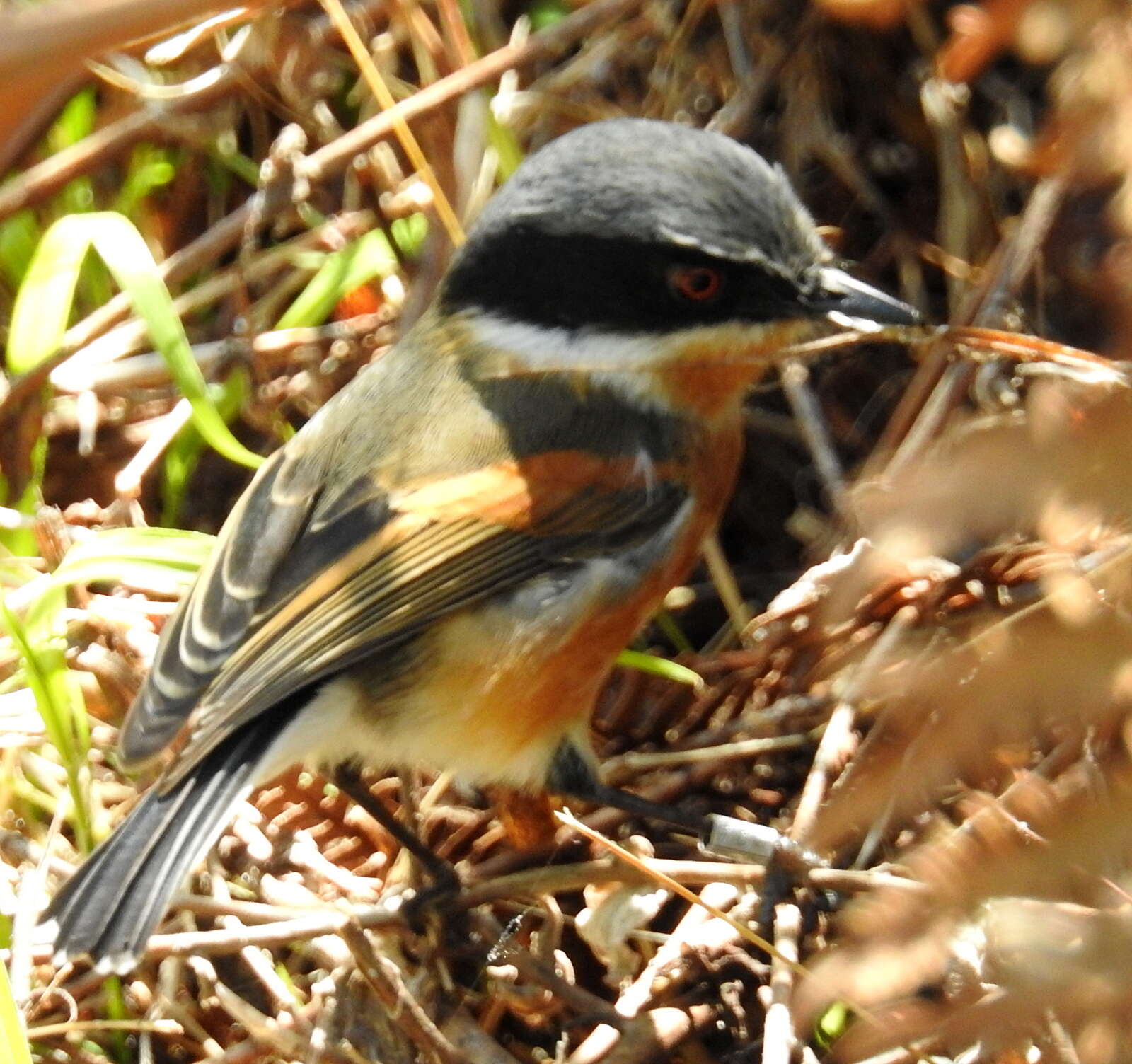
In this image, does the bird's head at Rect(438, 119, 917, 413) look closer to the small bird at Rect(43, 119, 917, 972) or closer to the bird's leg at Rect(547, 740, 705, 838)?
the small bird at Rect(43, 119, 917, 972)

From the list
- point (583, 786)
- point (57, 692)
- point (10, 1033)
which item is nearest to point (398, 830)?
point (583, 786)

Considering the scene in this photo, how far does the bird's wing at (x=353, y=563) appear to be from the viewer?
248cm

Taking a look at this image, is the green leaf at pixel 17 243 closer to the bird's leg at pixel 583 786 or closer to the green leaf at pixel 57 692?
the green leaf at pixel 57 692

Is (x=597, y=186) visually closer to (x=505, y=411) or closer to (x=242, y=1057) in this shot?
(x=505, y=411)

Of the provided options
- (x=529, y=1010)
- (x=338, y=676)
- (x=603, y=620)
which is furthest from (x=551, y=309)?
(x=529, y=1010)

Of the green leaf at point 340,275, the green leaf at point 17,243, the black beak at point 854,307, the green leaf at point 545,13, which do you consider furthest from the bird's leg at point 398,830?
the green leaf at point 545,13

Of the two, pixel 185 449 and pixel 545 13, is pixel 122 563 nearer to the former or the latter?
pixel 185 449

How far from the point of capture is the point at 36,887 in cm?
255

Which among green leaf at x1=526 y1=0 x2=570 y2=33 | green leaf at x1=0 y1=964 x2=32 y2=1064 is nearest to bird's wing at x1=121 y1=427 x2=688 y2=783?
green leaf at x1=0 y1=964 x2=32 y2=1064

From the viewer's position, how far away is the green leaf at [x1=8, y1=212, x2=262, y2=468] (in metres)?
3.08

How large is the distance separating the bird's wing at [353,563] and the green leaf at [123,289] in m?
0.35

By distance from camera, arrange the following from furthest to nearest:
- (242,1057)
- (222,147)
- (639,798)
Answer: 1. (222,147)
2. (639,798)
3. (242,1057)

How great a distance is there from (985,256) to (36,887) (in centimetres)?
247

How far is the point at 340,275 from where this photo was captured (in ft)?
11.7
